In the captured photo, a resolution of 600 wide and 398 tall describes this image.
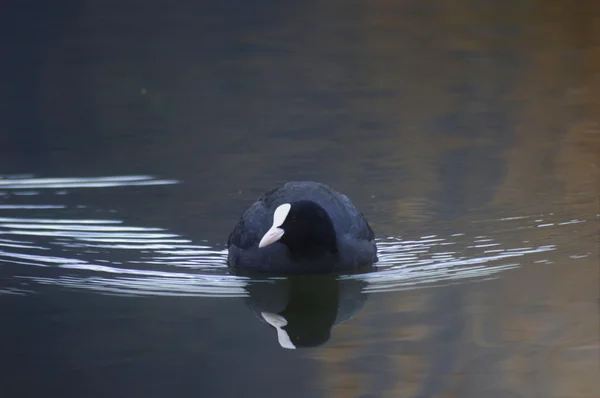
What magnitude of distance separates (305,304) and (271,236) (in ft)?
1.37

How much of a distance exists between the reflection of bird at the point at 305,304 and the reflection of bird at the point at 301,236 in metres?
0.10

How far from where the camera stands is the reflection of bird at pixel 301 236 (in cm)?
602

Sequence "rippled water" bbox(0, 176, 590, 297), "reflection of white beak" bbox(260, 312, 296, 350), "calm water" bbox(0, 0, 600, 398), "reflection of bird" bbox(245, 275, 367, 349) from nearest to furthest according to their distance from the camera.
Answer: "calm water" bbox(0, 0, 600, 398)
"reflection of white beak" bbox(260, 312, 296, 350)
"reflection of bird" bbox(245, 275, 367, 349)
"rippled water" bbox(0, 176, 590, 297)

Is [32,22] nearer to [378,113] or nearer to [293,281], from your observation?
[378,113]

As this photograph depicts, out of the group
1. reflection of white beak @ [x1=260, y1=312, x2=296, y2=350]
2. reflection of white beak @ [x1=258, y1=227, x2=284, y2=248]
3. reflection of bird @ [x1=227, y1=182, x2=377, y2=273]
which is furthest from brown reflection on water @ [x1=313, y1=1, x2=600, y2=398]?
reflection of white beak @ [x1=258, y1=227, x2=284, y2=248]

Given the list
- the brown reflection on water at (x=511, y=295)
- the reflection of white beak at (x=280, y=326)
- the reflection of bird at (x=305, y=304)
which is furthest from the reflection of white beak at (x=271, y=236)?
the brown reflection on water at (x=511, y=295)

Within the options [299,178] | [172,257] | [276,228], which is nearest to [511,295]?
[276,228]

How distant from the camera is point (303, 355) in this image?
495 centimetres

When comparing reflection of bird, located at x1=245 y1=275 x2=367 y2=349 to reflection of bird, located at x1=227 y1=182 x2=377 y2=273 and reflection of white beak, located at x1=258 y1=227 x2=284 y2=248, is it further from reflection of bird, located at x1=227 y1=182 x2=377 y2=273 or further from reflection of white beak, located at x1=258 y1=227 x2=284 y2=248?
reflection of white beak, located at x1=258 y1=227 x2=284 y2=248

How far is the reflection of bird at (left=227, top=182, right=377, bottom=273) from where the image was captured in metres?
6.02

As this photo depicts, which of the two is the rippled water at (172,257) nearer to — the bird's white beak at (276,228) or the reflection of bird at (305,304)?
the reflection of bird at (305,304)

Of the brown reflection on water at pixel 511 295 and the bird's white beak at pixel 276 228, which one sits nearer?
the brown reflection on water at pixel 511 295

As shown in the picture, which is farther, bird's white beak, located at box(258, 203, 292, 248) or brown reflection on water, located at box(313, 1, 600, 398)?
bird's white beak, located at box(258, 203, 292, 248)

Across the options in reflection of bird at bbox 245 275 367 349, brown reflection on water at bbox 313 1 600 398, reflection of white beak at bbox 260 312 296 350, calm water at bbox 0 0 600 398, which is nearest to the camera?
brown reflection on water at bbox 313 1 600 398
